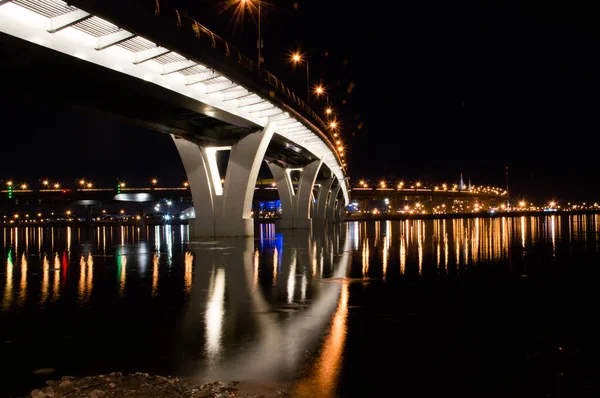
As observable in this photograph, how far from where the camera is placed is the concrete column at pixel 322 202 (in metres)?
77.0

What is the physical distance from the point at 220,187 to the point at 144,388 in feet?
102

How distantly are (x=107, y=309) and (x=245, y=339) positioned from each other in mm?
3679

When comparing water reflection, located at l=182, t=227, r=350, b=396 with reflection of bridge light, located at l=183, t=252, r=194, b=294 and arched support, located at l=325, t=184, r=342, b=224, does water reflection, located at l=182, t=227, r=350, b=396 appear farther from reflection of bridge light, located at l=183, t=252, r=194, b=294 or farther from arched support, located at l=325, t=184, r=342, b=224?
arched support, located at l=325, t=184, r=342, b=224

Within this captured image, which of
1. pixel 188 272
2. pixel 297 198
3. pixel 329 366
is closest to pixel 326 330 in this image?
pixel 329 366

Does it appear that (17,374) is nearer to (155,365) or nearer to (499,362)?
(155,365)

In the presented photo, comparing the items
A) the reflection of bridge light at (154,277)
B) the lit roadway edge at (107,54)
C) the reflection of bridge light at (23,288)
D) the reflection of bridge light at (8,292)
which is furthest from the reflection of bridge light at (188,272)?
the lit roadway edge at (107,54)

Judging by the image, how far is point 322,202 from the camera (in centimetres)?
7756

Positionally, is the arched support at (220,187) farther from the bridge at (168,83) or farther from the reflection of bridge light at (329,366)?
the reflection of bridge light at (329,366)

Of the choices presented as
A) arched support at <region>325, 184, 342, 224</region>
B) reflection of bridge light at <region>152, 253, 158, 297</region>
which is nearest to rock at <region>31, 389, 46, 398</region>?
reflection of bridge light at <region>152, 253, 158, 297</region>

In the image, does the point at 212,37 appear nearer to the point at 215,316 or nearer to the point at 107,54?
the point at 107,54

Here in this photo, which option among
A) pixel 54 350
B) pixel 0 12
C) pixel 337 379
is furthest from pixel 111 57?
pixel 337 379

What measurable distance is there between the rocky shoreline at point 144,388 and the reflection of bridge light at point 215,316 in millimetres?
1010

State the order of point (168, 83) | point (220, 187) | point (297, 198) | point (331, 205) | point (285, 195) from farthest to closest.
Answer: point (331, 205), point (285, 195), point (297, 198), point (220, 187), point (168, 83)

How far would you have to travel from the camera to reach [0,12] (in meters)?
14.2
